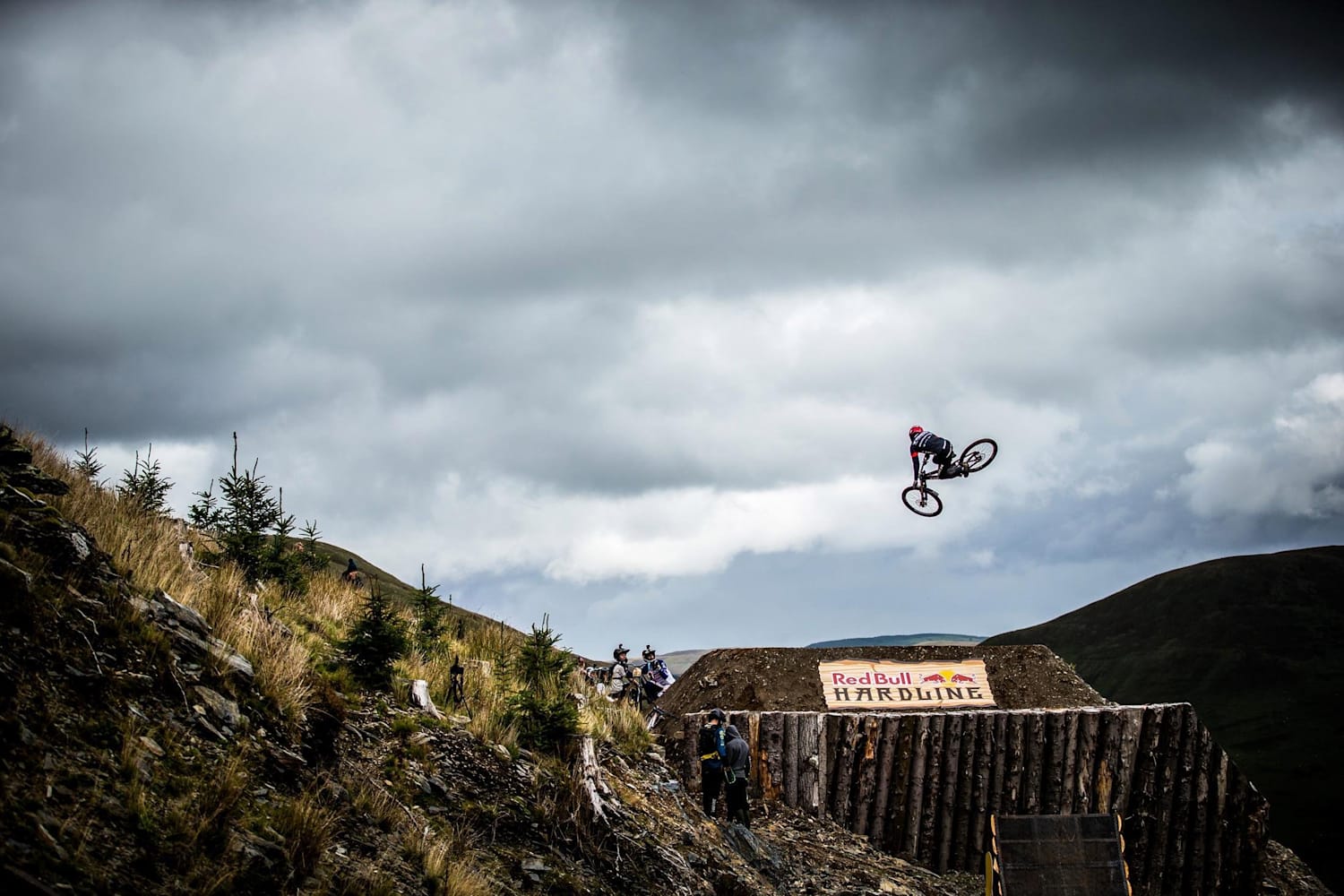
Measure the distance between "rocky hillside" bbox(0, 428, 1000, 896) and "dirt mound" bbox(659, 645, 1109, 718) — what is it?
23.0ft

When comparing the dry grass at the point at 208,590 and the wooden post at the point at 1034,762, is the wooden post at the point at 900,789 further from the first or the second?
the dry grass at the point at 208,590

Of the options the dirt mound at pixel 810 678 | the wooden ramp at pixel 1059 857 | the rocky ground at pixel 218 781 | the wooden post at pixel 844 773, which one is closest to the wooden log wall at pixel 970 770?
the wooden post at pixel 844 773

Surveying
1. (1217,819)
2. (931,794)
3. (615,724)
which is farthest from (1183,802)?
(615,724)

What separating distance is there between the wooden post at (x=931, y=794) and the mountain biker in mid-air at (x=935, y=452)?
198 inches

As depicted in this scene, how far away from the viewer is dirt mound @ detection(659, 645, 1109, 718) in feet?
58.0

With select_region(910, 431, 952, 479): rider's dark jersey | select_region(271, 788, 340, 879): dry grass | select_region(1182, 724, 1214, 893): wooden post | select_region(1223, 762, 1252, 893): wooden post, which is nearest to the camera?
select_region(271, 788, 340, 879): dry grass

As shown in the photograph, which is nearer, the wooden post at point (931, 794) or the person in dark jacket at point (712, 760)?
the person in dark jacket at point (712, 760)

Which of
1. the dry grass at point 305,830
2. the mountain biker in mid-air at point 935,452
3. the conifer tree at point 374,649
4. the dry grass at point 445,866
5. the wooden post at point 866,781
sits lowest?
the wooden post at point 866,781

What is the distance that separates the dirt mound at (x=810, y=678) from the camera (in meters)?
17.7

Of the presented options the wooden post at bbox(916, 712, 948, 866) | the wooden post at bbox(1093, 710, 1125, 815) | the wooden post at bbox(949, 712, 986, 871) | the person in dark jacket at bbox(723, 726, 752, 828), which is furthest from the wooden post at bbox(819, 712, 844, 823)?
the wooden post at bbox(1093, 710, 1125, 815)

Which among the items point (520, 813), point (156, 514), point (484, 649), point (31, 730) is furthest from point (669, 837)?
point (156, 514)

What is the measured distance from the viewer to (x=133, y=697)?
20.9ft

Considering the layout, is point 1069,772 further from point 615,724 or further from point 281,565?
point 281,565

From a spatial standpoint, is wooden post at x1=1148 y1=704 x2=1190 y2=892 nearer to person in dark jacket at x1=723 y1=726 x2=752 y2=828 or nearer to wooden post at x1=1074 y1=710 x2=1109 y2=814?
wooden post at x1=1074 y1=710 x2=1109 y2=814
